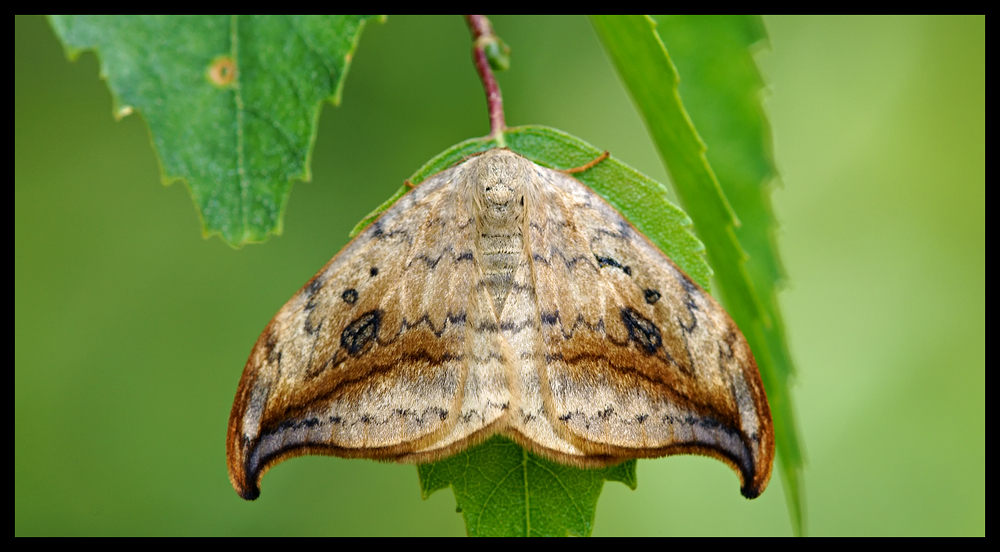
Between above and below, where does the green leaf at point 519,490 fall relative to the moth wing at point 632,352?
below

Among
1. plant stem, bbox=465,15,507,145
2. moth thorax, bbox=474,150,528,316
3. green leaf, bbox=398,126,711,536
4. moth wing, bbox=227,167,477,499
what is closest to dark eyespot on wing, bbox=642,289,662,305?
green leaf, bbox=398,126,711,536

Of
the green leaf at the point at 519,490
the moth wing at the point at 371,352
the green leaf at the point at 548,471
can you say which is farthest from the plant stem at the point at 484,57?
the green leaf at the point at 519,490

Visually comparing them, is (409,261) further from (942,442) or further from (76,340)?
(942,442)

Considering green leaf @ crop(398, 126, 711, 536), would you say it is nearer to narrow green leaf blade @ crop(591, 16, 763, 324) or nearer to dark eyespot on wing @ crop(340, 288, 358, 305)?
narrow green leaf blade @ crop(591, 16, 763, 324)

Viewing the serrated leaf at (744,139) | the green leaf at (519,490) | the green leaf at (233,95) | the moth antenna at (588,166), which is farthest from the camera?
the serrated leaf at (744,139)

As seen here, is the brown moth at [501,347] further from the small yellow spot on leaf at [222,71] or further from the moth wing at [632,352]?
the small yellow spot on leaf at [222,71]

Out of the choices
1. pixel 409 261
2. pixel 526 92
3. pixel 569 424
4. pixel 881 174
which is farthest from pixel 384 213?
pixel 881 174

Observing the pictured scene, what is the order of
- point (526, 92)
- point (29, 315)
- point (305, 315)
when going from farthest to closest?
1. point (526, 92)
2. point (29, 315)
3. point (305, 315)
